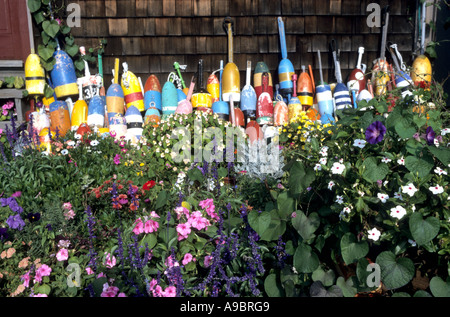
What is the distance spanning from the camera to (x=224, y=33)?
4598 millimetres

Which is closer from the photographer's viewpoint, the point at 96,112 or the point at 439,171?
the point at 439,171

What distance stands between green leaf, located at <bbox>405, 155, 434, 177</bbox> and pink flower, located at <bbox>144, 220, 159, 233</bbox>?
3.56ft

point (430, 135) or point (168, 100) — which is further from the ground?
point (168, 100)

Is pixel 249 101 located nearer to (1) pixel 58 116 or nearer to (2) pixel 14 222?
(1) pixel 58 116

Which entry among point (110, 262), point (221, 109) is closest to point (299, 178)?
point (110, 262)

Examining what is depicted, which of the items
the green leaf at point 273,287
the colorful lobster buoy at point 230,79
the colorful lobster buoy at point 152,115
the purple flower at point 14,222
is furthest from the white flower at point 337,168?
the colorful lobster buoy at point 230,79

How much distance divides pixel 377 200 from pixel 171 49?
361 centimetres

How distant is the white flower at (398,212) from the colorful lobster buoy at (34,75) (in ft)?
12.7

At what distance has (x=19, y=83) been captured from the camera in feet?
14.0

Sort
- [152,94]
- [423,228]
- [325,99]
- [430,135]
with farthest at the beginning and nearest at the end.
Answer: [325,99] < [152,94] < [430,135] < [423,228]

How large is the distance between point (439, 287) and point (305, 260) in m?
0.47

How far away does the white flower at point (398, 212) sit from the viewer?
1.43m

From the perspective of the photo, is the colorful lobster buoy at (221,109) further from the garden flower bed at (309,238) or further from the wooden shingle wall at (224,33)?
the garden flower bed at (309,238)

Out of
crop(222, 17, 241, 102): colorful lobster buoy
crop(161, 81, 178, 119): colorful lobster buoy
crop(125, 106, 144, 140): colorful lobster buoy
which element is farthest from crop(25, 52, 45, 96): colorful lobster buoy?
crop(222, 17, 241, 102): colorful lobster buoy
